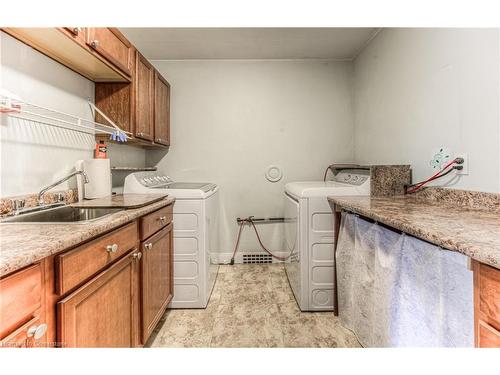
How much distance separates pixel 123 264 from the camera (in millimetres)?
1335

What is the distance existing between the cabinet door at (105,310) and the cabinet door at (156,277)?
10cm

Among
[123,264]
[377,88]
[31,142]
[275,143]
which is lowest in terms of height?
[123,264]

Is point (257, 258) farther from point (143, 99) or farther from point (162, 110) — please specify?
point (143, 99)

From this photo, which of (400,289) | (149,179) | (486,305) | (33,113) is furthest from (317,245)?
(33,113)

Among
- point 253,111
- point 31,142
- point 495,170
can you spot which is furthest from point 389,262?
point 253,111

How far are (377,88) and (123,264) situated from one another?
8.41 ft

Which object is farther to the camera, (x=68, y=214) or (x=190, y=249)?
(x=190, y=249)

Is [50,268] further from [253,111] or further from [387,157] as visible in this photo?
[253,111]

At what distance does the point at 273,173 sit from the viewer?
3.28 metres

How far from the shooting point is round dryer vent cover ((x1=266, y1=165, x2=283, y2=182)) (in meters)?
3.28

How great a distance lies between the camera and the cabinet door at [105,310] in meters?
0.91

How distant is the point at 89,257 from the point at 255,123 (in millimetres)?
2525
